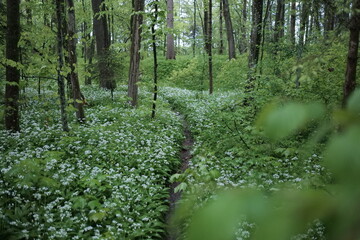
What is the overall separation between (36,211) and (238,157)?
5004 mm

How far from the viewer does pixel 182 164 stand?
761 centimetres

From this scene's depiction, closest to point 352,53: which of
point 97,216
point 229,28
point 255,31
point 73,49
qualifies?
point 97,216

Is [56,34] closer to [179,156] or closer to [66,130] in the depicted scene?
[66,130]

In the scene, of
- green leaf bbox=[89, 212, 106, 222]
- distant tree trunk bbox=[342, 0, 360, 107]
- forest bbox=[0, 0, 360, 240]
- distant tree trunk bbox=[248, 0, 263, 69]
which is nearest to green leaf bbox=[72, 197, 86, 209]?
forest bbox=[0, 0, 360, 240]

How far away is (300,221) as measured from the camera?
53 cm

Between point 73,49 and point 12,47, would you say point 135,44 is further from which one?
point 12,47

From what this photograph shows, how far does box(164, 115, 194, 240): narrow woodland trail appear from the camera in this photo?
489 cm

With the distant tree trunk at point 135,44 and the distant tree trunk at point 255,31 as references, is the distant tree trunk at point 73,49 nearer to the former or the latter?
the distant tree trunk at point 135,44

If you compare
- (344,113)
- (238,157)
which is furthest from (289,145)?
(344,113)

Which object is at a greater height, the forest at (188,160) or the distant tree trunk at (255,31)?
the distant tree trunk at (255,31)

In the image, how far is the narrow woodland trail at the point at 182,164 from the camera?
4.89m

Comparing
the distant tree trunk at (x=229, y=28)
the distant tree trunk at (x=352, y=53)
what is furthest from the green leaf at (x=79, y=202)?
the distant tree trunk at (x=229, y=28)

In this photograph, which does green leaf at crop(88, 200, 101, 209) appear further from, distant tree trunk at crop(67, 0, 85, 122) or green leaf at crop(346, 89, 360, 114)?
green leaf at crop(346, 89, 360, 114)

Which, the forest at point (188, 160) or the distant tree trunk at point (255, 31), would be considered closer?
the forest at point (188, 160)
